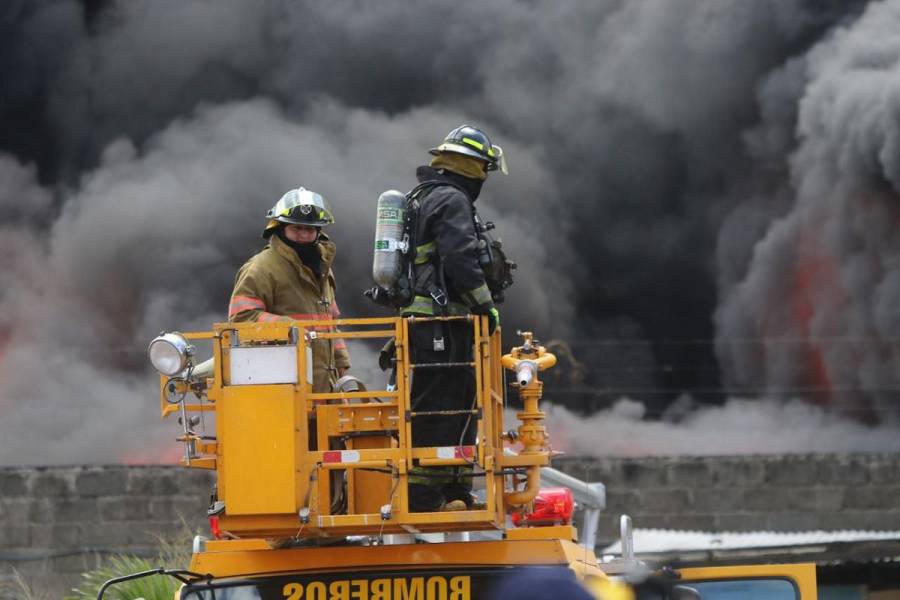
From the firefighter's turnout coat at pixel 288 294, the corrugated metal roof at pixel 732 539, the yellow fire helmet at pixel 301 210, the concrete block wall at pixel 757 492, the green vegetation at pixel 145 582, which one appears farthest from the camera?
the concrete block wall at pixel 757 492

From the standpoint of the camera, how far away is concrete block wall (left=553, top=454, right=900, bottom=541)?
48.0 feet

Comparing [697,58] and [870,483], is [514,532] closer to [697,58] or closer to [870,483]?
[870,483]

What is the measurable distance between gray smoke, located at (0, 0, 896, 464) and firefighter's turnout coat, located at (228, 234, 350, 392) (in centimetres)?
745

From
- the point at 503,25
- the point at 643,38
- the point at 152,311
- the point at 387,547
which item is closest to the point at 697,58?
the point at 643,38

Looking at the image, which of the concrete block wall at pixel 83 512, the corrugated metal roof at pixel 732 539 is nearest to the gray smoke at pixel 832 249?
the corrugated metal roof at pixel 732 539

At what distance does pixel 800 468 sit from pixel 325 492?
8.54 m

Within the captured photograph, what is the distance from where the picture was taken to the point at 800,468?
48.2 feet

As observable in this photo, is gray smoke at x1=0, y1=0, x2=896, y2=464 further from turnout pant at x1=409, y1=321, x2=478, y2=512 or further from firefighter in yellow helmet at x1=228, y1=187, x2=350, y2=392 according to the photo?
turnout pant at x1=409, y1=321, x2=478, y2=512

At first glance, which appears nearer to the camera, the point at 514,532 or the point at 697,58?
the point at 514,532

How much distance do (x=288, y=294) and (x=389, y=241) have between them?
81cm

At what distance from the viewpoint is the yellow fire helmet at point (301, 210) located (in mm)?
7965

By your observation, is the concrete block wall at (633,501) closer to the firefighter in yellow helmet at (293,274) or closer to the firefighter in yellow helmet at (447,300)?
the firefighter in yellow helmet at (293,274)

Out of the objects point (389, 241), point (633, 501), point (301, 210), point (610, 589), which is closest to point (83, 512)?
point (633, 501)

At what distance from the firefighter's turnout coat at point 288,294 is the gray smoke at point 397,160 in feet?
24.5
